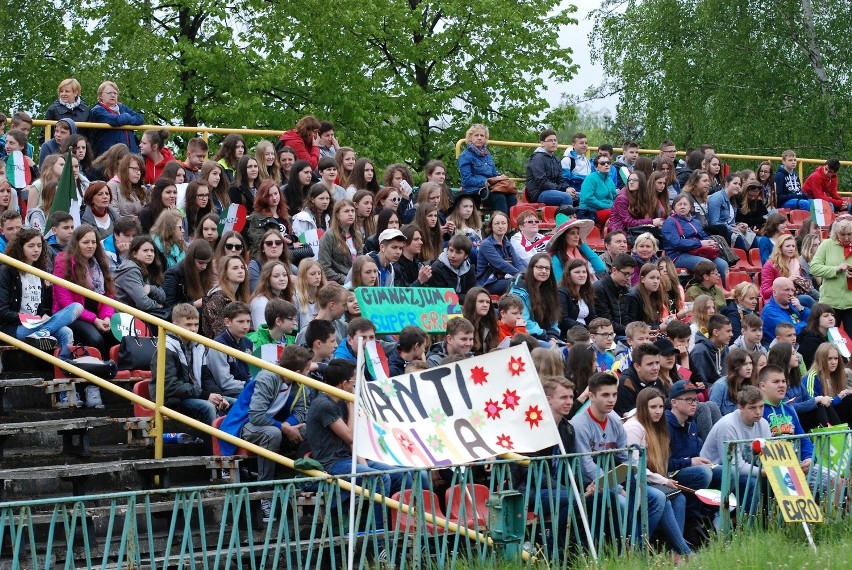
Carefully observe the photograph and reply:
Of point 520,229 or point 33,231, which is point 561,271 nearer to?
point 520,229

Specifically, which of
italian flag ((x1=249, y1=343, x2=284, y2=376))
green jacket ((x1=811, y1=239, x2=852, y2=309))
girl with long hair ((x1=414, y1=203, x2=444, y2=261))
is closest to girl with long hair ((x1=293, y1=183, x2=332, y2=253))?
girl with long hair ((x1=414, y1=203, x2=444, y2=261))

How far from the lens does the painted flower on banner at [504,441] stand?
1028cm

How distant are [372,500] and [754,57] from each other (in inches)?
1217

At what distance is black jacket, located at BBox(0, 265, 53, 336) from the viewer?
1284 cm

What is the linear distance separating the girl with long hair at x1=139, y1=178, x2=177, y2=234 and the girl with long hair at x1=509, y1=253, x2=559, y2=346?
12.4 ft

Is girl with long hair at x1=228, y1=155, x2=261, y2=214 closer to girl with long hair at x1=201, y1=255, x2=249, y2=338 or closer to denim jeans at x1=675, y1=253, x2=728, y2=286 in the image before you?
girl with long hair at x1=201, y1=255, x2=249, y2=338

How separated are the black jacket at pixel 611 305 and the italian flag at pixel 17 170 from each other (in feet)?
21.3

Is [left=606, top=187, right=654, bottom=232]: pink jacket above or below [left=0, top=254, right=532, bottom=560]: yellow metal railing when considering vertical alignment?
above

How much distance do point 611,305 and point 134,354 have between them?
21.0 ft

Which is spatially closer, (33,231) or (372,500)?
(372,500)

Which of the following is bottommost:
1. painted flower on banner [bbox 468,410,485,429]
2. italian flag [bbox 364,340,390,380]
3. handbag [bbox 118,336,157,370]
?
painted flower on banner [bbox 468,410,485,429]

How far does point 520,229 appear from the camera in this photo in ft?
62.5

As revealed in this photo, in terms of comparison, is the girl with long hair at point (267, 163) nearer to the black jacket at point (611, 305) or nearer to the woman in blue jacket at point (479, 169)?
the woman in blue jacket at point (479, 169)

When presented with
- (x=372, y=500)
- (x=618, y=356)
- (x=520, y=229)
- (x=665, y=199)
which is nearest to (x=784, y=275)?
(x=665, y=199)
